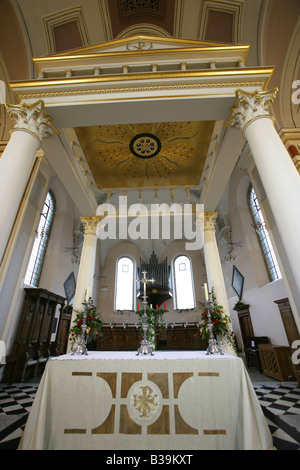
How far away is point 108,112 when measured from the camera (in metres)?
3.46

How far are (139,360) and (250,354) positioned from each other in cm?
670

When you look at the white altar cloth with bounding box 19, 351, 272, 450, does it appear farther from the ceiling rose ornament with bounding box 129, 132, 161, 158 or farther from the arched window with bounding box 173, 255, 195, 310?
the arched window with bounding box 173, 255, 195, 310

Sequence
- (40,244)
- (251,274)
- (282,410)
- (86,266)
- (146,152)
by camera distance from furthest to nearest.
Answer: (40,244) < (251,274) < (86,266) < (146,152) < (282,410)

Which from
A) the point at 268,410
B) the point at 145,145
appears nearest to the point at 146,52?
the point at 145,145

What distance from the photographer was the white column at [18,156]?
95.3 inches

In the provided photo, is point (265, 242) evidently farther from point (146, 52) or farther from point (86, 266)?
point (146, 52)

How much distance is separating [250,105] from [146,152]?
→ 2513 mm

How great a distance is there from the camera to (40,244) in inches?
308

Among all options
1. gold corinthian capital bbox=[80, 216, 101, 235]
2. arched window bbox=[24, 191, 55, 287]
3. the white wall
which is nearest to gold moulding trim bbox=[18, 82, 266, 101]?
gold corinthian capital bbox=[80, 216, 101, 235]

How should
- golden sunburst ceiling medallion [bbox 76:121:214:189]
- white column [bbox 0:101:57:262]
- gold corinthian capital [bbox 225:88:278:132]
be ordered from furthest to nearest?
golden sunburst ceiling medallion [bbox 76:121:214:189]
gold corinthian capital [bbox 225:88:278:132]
white column [bbox 0:101:57:262]

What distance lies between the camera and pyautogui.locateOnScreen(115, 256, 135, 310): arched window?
12039mm

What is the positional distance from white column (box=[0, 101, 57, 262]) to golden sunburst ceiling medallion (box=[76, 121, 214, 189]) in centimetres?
130
